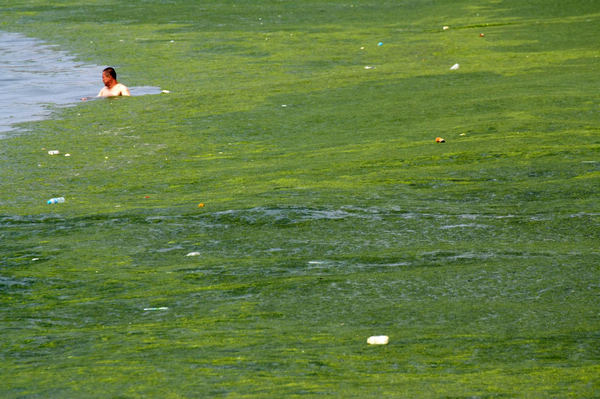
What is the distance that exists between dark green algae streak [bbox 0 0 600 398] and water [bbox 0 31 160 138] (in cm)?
64

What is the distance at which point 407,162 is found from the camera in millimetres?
8312

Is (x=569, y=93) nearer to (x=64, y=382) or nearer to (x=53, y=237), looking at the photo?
(x=53, y=237)

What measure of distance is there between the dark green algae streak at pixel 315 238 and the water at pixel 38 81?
2.10ft

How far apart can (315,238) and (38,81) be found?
10760mm

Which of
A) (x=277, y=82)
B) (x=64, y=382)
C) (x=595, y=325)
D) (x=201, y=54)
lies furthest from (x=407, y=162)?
(x=201, y=54)

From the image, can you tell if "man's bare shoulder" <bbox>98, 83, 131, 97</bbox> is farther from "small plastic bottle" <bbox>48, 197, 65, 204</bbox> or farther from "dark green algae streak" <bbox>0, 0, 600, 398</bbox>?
"small plastic bottle" <bbox>48, 197, 65, 204</bbox>

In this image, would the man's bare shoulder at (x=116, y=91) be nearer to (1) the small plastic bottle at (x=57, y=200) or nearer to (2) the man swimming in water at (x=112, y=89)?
(2) the man swimming in water at (x=112, y=89)

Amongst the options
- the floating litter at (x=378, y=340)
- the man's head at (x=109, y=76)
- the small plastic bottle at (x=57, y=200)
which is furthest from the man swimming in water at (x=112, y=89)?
the floating litter at (x=378, y=340)

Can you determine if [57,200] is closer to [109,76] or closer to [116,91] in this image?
[116,91]

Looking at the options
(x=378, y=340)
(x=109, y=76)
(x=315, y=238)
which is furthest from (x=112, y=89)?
(x=378, y=340)

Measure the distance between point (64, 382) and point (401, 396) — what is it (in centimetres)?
139

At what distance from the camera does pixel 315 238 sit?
6258mm

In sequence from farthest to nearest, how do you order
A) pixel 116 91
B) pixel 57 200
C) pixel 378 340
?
1. pixel 116 91
2. pixel 57 200
3. pixel 378 340

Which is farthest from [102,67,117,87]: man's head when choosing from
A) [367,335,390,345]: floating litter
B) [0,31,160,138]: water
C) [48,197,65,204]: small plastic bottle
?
[367,335,390,345]: floating litter
